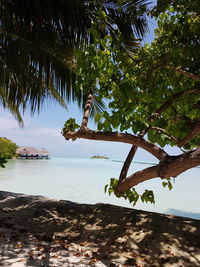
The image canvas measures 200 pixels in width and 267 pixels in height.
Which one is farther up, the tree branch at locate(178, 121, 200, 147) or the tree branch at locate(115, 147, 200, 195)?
the tree branch at locate(178, 121, 200, 147)

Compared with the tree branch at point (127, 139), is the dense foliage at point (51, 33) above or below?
above

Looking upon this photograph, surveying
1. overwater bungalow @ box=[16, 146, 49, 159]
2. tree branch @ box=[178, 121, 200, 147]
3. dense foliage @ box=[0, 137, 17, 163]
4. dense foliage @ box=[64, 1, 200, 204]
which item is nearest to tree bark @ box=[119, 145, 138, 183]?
dense foliage @ box=[64, 1, 200, 204]

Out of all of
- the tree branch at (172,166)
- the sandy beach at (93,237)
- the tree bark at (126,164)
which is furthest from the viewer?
the tree bark at (126,164)

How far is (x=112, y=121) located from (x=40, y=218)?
1.91 meters

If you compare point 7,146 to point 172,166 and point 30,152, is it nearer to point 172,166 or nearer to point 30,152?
point 30,152

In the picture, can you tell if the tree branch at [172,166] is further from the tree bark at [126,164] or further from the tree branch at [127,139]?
the tree bark at [126,164]

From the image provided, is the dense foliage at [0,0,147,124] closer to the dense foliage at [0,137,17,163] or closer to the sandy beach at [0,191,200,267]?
the sandy beach at [0,191,200,267]

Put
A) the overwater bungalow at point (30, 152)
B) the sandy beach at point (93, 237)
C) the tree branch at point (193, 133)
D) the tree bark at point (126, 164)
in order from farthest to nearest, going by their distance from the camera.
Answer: the overwater bungalow at point (30, 152)
the tree bark at point (126, 164)
the sandy beach at point (93, 237)
the tree branch at point (193, 133)

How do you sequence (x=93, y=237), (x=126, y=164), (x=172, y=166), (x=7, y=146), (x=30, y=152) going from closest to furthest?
(x=172, y=166)
(x=126, y=164)
(x=93, y=237)
(x=7, y=146)
(x=30, y=152)

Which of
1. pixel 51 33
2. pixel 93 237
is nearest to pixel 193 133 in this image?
pixel 93 237

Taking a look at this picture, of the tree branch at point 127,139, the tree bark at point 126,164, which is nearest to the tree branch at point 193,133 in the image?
the tree branch at point 127,139

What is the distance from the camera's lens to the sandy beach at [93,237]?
7.57 feet

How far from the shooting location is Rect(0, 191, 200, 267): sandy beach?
2307 millimetres

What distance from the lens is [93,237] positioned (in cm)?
285
